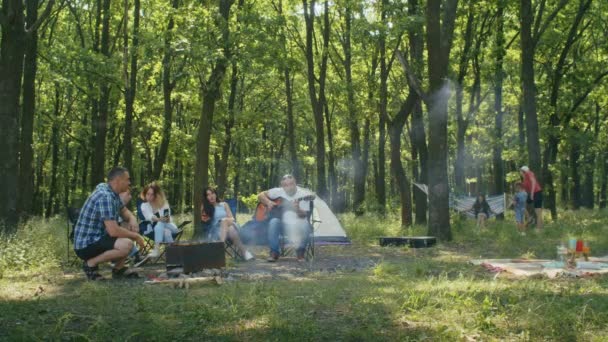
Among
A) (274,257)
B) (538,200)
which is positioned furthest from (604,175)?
(274,257)

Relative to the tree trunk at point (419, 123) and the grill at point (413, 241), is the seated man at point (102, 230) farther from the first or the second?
the tree trunk at point (419, 123)

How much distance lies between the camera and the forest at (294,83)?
12.8 meters

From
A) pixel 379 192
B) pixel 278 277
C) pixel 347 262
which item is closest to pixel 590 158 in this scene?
pixel 379 192

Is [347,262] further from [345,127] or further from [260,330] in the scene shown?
[345,127]

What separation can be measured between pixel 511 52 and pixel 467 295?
20.8 meters

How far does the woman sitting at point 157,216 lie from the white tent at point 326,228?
3.77 meters

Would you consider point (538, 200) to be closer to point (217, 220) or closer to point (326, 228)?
point (326, 228)

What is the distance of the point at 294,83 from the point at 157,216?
24.1 metres

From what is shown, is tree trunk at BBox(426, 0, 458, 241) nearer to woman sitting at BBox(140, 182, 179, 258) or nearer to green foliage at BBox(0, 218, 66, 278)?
woman sitting at BBox(140, 182, 179, 258)

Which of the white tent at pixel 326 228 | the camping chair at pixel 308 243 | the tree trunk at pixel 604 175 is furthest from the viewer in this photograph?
the tree trunk at pixel 604 175

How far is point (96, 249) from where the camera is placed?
7324mm

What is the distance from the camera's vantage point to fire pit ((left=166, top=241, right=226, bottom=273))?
743 centimetres

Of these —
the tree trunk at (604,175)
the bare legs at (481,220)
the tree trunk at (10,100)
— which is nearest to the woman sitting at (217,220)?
the tree trunk at (10,100)

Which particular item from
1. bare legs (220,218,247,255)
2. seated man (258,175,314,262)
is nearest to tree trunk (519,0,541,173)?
seated man (258,175,314,262)
